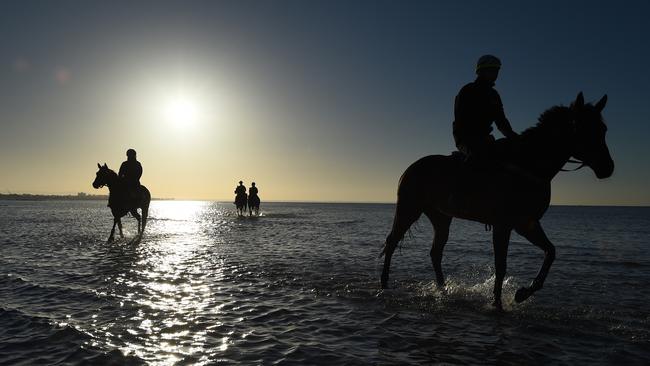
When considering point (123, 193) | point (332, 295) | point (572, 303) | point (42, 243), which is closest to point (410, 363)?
point (332, 295)

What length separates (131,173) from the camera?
15438mm

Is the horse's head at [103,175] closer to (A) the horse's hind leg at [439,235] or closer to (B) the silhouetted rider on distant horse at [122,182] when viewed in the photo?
(B) the silhouetted rider on distant horse at [122,182]

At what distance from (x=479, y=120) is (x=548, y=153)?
1.11 m

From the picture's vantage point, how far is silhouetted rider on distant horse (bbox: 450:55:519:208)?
5964mm

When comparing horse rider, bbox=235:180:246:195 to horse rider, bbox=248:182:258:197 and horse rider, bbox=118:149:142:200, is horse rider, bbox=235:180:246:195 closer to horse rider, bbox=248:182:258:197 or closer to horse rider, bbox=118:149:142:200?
horse rider, bbox=248:182:258:197

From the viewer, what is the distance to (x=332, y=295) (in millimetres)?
6992

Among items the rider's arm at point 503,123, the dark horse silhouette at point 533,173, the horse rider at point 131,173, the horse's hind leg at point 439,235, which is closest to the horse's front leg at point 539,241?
the dark horse silhouette at point 533,173

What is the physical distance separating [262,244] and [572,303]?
1127cm

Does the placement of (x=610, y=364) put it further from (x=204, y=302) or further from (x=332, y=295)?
(x=204, y=302)

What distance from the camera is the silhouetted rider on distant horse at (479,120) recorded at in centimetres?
596

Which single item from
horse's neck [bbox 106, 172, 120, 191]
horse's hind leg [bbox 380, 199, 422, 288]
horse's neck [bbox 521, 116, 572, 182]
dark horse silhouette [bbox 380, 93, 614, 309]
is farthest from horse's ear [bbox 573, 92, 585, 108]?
horse's neck [bbox 106, 172, 120, 191]

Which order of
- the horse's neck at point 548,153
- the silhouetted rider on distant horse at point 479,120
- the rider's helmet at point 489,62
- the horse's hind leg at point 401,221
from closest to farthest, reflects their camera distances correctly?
the horse's neck at point 548,153
the silhouetted rider on distant horse at point 479,120
the rider's helmet at point 489,62
the horse's hind leg at point 401,221

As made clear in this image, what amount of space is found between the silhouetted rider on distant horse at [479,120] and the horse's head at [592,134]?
2.80 ft

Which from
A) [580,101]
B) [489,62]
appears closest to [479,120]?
[489,62]
